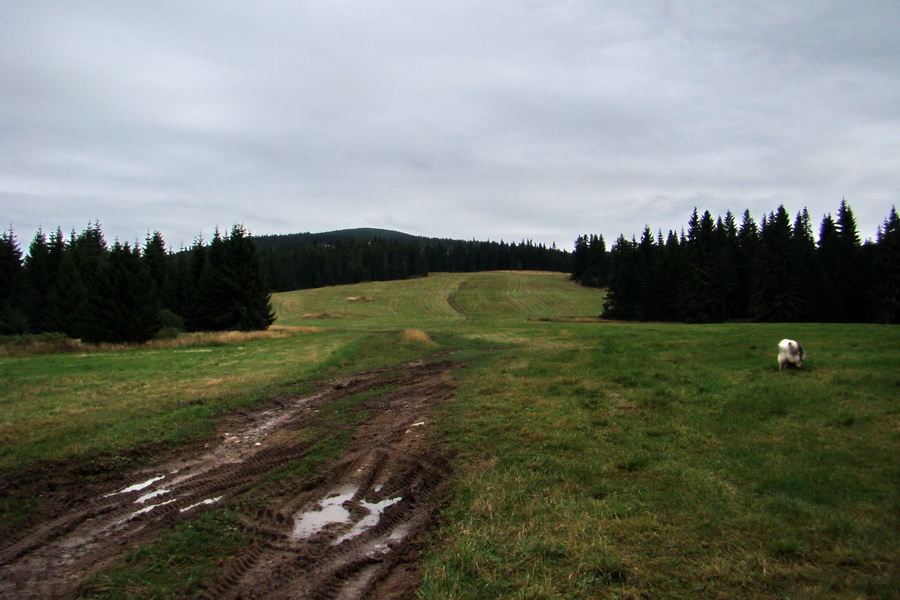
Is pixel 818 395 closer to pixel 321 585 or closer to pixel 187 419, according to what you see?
pixel 321 585

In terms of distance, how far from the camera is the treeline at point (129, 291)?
32.7 meters

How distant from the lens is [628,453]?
854 centimetres

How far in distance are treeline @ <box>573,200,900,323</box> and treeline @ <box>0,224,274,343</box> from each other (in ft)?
164

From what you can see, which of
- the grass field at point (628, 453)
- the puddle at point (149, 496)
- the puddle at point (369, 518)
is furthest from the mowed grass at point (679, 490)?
the puddle at point (149, 496)

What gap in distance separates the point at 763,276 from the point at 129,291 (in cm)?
6387

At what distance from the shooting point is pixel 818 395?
1144 cm

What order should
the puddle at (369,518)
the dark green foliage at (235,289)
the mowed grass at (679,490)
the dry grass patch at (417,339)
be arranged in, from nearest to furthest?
1. the mowed grass at (679,490)
2. the puddle at (369,518)
3. the dry grass patch at (417,339)
4. the dark green foliage at (235,289)

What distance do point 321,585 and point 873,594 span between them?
5.25 meters

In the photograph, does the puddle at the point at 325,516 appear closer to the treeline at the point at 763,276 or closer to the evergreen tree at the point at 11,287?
the evergreen tree at the point at 11,287

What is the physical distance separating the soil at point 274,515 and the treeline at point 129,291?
92.1 ft

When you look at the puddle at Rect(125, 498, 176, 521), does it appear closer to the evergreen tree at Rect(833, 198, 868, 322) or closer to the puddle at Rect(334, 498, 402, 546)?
the puddle at Rect(334, 498, 402, 546)

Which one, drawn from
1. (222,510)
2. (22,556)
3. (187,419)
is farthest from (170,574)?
(187,419)

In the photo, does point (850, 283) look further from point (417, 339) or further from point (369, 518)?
point (369, 518)

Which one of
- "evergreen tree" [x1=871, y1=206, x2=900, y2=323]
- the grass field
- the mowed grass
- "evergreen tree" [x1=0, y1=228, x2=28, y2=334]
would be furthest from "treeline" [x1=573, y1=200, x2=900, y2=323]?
"evergreen tree" [x1=0, y1=228, x2=28, y2=334]
